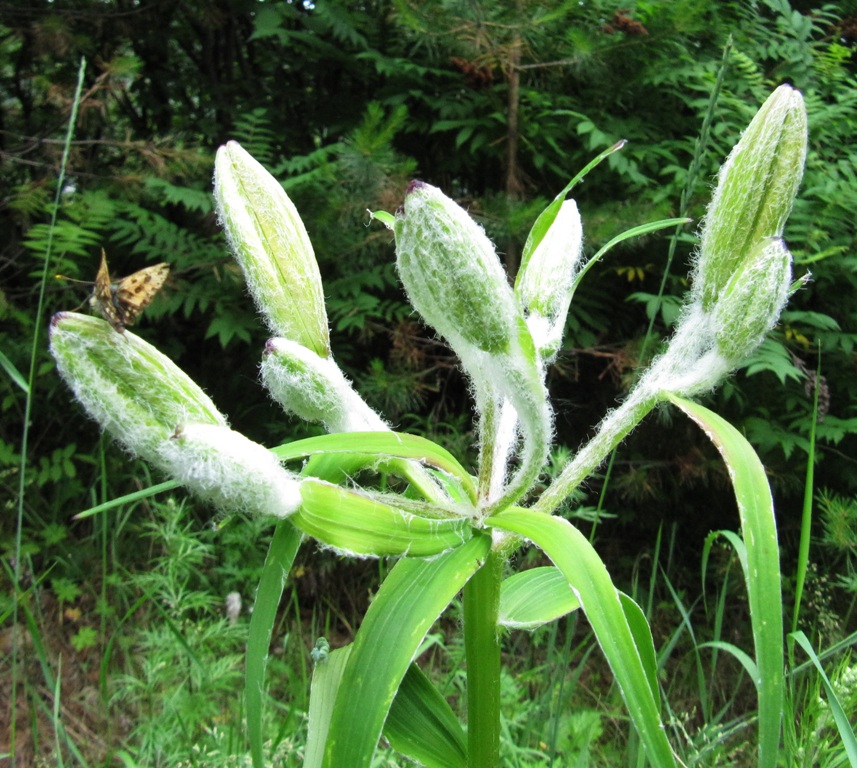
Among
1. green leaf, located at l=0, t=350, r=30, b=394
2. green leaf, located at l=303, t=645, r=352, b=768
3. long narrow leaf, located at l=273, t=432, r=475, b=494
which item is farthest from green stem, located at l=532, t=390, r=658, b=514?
green leaf, located at l=0, t=350, r=30, b=394

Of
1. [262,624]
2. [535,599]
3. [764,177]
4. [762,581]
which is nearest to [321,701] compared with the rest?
[262,624]

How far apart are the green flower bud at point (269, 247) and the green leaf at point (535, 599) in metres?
0.35

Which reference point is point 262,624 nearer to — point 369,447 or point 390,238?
point 369,447

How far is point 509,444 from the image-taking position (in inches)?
27.9

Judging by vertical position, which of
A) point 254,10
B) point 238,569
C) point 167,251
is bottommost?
point 238,569

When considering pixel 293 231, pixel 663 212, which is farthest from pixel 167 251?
pixel 293 231

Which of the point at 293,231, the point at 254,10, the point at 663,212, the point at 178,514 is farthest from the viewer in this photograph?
the point at 254,10

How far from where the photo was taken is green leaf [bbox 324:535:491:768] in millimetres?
525

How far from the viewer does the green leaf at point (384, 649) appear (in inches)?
20.7

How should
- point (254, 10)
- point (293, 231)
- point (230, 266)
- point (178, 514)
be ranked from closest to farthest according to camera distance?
point (293, 231) → point (178, 514) → point (230, 266) → point (254, 10)

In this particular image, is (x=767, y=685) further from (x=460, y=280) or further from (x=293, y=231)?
(x=293, y=231)

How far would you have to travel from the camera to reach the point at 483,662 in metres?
0.65

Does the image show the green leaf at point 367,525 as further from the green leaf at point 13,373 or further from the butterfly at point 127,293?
the green leaf at point 13,373

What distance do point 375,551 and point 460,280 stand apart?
0.75ft
